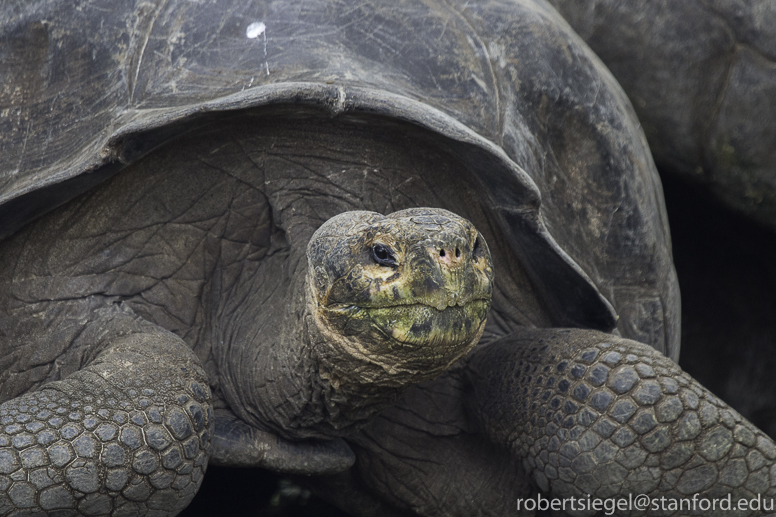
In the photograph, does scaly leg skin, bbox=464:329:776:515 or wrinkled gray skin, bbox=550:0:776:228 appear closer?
scaly leg skin, bbox=464:329:776:515

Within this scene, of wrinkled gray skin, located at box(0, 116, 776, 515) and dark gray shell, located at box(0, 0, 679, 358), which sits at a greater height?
dark gray shell, located at box(0, 0, 679, 358)

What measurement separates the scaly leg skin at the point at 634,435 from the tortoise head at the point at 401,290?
0.51m

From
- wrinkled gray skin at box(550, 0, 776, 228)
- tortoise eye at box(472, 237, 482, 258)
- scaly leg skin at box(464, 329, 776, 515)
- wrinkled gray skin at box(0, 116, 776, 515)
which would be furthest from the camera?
wrinkled gray skin at box(550, 0, 776, 228)

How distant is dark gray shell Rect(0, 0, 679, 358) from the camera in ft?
7.14

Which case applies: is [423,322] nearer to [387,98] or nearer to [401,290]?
[401,290]

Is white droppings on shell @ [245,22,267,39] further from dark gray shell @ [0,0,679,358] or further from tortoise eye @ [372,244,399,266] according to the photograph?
tortoise eye @ [372,244,399,266]

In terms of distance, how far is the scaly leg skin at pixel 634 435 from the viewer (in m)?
2.09

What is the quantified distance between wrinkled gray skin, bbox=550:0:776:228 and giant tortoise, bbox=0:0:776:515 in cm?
99

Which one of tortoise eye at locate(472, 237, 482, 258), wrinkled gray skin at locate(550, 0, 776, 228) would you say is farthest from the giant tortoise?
wrinkled gray skin at locate(550, 0, 776, 228)

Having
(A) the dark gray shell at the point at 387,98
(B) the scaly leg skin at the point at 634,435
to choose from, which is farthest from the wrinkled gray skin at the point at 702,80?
(B) the scaly leg skin at the point at 634,435

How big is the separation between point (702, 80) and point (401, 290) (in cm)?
246

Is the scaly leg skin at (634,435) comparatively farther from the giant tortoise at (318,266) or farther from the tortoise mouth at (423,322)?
the tortoise mouth at (423,322)

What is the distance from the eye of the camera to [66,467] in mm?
1772

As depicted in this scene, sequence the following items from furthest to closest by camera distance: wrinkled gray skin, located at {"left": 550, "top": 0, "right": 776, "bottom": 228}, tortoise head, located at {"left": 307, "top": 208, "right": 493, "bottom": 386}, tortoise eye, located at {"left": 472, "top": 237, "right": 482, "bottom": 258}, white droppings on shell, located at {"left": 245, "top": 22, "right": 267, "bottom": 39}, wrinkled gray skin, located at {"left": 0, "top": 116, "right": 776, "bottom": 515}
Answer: wrinkled gray skin, located at {"left": 550, "top": 0, "right": 776, "bottom": 228}
white droppings on shell, located at {"left": 245, "top": 22, "right": 267, "bottom": 39}
wrinkled gray skin, located at {"left": 0, "top": 116, "right": 776, "bottom": 515}
tortoise eye, located at {"left": 472, "top": 237, "right": 482, "bottom": 258}
tortoise head, located at {"left": 307, "top": 208, "right": 493, "bottom": 386}
